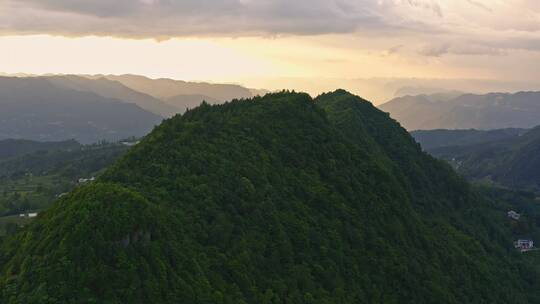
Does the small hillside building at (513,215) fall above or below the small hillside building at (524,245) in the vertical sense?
above

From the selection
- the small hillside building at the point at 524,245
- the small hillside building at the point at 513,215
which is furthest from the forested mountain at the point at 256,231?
the small hillside building at the point at 513,215

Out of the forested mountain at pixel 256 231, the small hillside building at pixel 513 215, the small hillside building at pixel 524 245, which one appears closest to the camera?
the forested mountain at pixel 256 231

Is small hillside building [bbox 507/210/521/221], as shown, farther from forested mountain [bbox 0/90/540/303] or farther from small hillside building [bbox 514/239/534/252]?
forested mountain [bbox 0/90/540/303]

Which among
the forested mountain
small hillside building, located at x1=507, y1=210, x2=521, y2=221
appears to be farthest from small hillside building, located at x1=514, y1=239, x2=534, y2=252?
the forested mountain

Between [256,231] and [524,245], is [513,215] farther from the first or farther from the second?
[256,231]

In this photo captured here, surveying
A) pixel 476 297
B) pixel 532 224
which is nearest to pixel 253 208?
pixel 476 297

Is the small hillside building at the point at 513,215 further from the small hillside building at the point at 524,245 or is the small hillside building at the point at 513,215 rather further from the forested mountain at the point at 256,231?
the forested mountain at the point at 256,231

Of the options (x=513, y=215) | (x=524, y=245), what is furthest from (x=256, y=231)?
(x=513, y=215)

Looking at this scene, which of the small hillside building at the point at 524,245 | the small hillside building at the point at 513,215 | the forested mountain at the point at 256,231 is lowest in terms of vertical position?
the small hillside building at the point at 524,245
